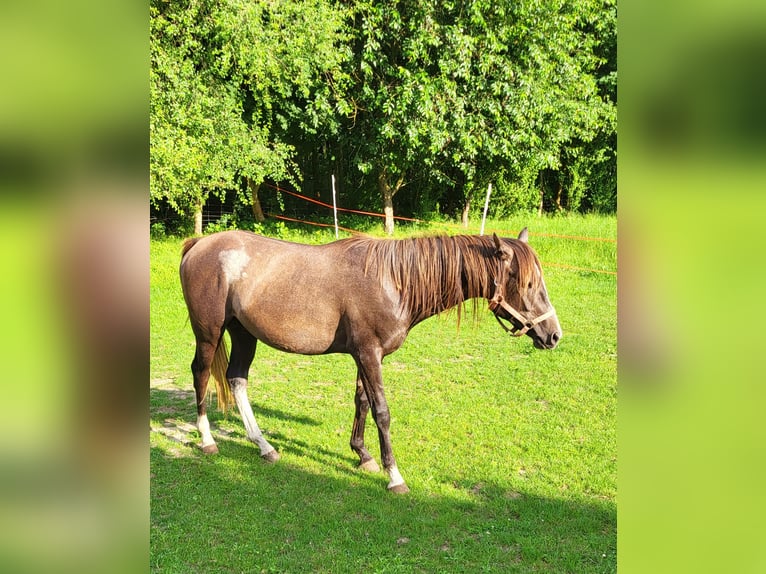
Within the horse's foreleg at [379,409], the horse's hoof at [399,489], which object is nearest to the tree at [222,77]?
the horse's foreleg at [379,409]

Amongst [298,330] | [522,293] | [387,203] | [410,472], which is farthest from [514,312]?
[387,203]

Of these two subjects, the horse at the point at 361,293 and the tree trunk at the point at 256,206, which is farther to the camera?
the tree trunk at the point at 256,206

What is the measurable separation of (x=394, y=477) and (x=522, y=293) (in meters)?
1.60

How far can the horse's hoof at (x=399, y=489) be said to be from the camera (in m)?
3.85

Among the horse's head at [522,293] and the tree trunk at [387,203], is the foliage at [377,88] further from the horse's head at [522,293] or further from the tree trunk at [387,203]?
the horse's head at [522,293]

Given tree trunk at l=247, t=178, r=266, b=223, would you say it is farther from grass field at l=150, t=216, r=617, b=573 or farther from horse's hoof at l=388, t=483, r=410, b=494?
horse's hoof at l=388, t=483, r=410, b=494

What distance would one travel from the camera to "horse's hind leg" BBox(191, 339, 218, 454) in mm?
4465

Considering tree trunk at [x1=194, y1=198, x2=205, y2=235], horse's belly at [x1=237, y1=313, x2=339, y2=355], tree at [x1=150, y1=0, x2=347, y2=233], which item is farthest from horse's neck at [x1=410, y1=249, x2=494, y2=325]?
tree trunk at [x1=194, y1=198, x2=205, y2=235]

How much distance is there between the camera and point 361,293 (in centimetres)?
396

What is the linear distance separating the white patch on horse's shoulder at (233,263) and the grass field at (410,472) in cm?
149
